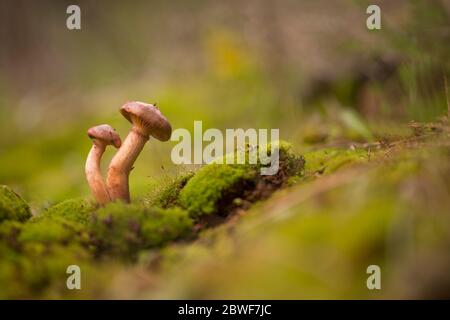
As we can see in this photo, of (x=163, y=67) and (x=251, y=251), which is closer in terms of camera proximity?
(x=251, y=251)

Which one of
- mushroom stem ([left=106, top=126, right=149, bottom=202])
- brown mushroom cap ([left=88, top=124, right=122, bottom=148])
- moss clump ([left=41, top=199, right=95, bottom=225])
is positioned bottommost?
moss clump ([left=41, top=199, right=95, bottom=225])

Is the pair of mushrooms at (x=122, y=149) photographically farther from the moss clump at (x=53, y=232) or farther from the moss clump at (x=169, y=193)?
the moss clump at (x=53, y=232)

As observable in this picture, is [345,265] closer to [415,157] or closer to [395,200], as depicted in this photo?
[395,200]

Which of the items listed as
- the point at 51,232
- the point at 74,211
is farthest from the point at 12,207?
the point at 51,232

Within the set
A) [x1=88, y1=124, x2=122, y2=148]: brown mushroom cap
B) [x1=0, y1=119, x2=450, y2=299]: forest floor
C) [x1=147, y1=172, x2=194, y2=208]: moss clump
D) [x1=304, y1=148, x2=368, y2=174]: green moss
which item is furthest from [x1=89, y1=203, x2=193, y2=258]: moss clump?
[x1=304, y1=148, x2=368, y2=174]: green moss

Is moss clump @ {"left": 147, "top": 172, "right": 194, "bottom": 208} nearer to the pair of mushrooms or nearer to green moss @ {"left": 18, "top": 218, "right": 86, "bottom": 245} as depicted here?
the pair of mushrooms

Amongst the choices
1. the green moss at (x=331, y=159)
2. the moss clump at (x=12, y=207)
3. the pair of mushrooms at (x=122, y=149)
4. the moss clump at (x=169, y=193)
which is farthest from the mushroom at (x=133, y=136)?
the green moss at (x=331, y=159)
